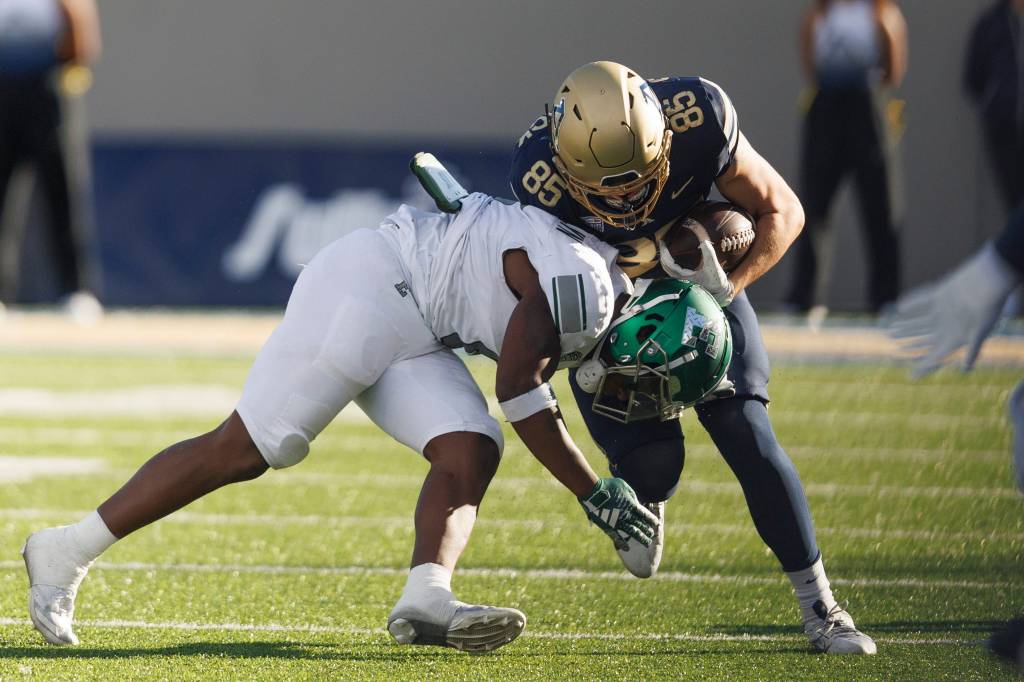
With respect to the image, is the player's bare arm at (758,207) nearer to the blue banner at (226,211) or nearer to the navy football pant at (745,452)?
the navy football pant at (745,452)

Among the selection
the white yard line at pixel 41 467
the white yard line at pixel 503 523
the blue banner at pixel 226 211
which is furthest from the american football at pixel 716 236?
the blue banner at pixel 226 211

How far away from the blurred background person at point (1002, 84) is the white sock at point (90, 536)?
8449 millimetres

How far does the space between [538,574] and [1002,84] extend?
7.73 m

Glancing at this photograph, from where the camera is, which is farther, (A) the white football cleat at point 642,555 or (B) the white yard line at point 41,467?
(B) the white yard line at point 41,467

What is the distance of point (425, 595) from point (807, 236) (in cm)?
720

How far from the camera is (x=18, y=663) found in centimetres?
320

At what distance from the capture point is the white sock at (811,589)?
11.4ft

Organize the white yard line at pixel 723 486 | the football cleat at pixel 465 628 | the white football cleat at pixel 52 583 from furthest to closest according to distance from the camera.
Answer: the white yard line at pixel 723 486
the white football cleat at pixel 52 583
the football cleat at pixel 465 628

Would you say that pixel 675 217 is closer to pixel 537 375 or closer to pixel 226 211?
pixel 537 375

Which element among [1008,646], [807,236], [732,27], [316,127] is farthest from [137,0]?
[1008,646]

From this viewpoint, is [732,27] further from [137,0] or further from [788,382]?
[788,382]

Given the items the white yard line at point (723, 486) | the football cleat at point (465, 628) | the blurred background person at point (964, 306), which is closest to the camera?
the blurred background person at point (964, 306)

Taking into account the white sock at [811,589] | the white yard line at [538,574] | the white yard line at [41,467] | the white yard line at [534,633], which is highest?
the white sock at [811,589]

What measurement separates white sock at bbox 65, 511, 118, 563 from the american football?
1.31 metres
